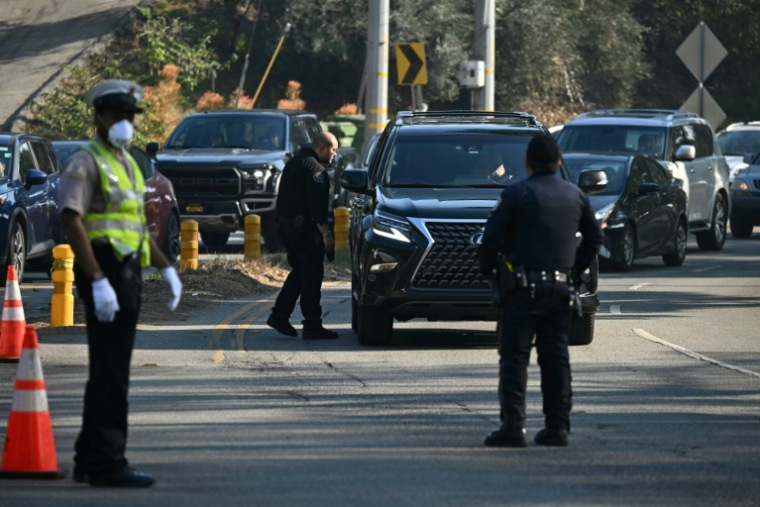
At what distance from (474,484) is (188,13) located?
1606 inches

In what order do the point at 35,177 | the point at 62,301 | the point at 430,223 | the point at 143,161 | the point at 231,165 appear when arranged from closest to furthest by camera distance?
the point at 430,223 < the point at 62,301 < the point at 35,177 < the point at 143,161 < the point at 231,165

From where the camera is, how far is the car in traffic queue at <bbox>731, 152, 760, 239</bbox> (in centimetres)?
2858

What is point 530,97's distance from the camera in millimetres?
46875

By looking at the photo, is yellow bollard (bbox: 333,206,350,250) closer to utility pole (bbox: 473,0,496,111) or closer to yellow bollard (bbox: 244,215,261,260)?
yellow bollard (bbox: 244,215,261,260)

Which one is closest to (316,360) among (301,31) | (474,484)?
(474,484)

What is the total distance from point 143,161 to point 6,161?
3.12 metres

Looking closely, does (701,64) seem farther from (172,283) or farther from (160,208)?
(172,283)

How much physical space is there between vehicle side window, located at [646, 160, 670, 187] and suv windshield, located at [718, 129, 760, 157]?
12974mm

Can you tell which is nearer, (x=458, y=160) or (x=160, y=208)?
(x=458, y=160)

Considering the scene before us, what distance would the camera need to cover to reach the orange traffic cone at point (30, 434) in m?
7.81

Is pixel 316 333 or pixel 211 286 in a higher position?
pixel 316 333

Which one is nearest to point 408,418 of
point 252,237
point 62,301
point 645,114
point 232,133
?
point 62,301

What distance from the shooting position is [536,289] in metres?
8.75

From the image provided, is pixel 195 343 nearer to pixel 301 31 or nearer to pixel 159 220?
pixel 159 220
